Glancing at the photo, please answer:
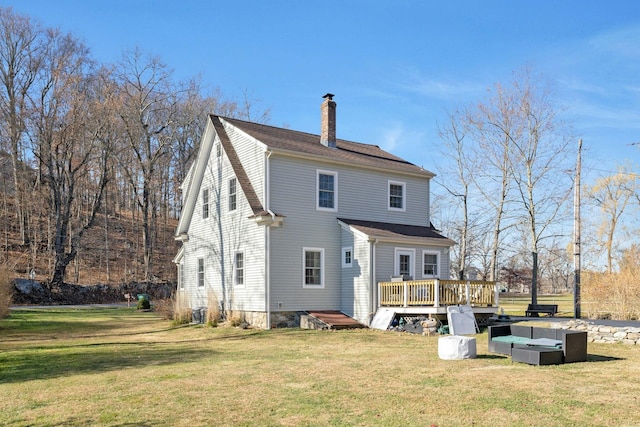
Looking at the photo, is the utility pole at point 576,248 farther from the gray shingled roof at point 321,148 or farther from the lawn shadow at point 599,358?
the lawn shadow at point 599,358

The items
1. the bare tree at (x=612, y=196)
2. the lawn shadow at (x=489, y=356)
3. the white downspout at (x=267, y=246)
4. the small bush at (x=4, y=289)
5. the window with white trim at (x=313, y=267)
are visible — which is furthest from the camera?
the bare tree at (x=612, y=196)

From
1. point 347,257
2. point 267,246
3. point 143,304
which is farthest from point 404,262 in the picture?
point 143,304

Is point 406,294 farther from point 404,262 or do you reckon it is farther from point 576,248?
point 576,248

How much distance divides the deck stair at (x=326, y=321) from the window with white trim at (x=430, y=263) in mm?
3555

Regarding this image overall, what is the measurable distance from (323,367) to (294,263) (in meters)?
9.06

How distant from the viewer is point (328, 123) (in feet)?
73.4

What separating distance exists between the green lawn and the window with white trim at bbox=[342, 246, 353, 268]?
18.3 ft

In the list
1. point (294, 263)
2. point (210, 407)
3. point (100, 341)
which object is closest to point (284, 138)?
point (294, 263)

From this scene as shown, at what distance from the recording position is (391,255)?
62.7 ft

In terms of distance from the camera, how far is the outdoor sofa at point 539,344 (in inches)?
387

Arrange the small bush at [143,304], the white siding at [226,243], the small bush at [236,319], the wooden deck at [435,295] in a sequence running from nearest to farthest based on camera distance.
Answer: the wooden deck at [435,295]
the white siding at [226,243]
the small bush at [236,319]
the small bush at [143,304]

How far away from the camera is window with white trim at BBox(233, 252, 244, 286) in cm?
2000

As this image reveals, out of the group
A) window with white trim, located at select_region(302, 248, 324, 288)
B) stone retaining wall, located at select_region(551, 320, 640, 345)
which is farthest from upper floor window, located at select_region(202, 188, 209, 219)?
stone retaining wall, located at select_region(551, 320, 640, 345)

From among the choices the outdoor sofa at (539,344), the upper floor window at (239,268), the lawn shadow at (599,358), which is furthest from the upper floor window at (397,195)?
the lawn shadow at (599,358)
